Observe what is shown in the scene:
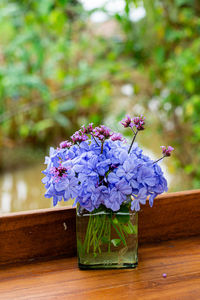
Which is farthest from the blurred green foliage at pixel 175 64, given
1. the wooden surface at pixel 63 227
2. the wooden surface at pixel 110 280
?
the wooden surface at pixel 110 280

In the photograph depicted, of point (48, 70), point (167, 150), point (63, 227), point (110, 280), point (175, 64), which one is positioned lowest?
point (110, 280)

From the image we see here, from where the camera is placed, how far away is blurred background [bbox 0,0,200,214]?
221 cm

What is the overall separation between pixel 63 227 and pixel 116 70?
1.88m

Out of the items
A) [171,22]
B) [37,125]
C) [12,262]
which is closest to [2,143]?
[37,125]

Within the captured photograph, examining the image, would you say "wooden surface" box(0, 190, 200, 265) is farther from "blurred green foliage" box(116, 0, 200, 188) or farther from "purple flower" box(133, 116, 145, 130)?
"blurred green foliage" box(116, 0, 200, 188)

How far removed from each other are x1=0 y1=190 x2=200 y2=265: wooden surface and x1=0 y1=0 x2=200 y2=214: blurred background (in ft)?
4.09

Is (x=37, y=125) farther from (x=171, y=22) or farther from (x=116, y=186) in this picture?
(x=116, y=186)

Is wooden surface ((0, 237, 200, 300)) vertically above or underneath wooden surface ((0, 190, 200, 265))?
underneath

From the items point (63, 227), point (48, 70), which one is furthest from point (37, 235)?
point (48, 70)

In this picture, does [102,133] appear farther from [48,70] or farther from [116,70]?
[48,70]

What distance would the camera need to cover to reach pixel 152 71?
247cm

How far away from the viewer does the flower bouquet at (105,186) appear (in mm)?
632

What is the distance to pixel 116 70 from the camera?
8.13 feet

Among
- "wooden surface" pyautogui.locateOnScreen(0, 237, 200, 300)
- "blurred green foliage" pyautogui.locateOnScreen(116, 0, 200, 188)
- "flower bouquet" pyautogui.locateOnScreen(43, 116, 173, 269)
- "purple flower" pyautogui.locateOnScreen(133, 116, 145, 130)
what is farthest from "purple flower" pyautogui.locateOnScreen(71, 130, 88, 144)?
"blurred green foliage" pyautogui.locateOnScreen(116, 0, 200, 188)
